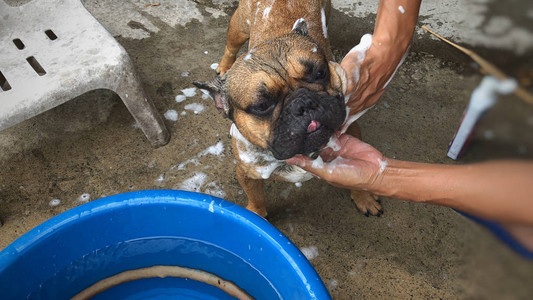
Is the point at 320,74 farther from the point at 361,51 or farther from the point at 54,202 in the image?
the point at 54,202

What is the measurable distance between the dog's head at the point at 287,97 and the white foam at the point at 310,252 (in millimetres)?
1072

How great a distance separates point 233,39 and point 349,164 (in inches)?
90.8

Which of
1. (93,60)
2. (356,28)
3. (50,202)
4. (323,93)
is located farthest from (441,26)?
(50,202)

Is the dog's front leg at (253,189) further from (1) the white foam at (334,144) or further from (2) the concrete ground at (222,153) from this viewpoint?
(1) the white foam at (334,144)

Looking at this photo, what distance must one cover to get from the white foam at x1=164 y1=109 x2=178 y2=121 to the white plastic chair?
248mm

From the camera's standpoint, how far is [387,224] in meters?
3.26

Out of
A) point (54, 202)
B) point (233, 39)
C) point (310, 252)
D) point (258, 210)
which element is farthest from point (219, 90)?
point (54, 202)

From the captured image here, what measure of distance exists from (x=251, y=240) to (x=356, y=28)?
3.11m

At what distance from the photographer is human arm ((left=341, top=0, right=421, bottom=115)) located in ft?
8.45

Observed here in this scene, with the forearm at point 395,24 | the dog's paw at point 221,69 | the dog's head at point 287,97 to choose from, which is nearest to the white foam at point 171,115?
the dog's paw at point 221,69

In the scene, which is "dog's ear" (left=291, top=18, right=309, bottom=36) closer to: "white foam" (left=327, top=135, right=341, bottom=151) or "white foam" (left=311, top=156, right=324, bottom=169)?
"white foam" (left=327, top=135, right=341, bottom=151)

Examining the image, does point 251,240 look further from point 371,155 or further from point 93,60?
point 93,60

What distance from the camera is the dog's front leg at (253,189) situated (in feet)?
9.58

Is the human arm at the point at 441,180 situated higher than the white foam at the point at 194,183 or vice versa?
the human arm at the point at 441,180
